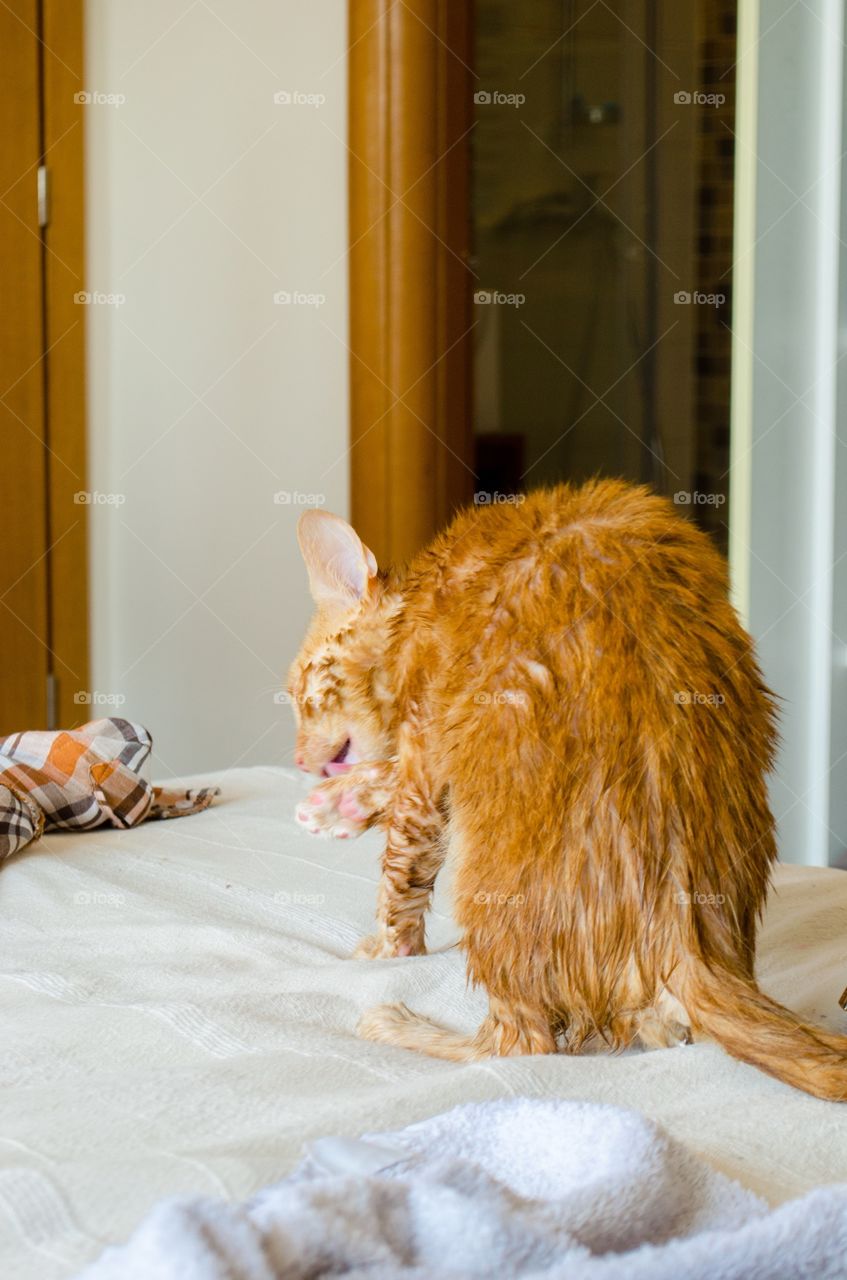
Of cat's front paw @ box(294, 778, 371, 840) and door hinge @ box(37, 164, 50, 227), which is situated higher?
door hinge @ box(37, 164, 50, 227)

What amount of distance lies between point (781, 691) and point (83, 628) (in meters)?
2.04

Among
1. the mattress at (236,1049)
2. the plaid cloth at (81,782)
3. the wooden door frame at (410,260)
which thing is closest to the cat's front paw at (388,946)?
the mattress at (236,1049)

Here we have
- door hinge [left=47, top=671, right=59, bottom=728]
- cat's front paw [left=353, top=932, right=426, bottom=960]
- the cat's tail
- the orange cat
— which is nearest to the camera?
the cat's tail

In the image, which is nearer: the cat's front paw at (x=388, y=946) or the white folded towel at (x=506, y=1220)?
the white folded towel at (x=506, y=1220)

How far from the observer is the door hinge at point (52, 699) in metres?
3.69

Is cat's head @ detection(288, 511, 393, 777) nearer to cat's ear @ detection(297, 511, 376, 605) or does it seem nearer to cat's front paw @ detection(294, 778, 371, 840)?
cat's ear @ detection(297, 511, 376, 605)

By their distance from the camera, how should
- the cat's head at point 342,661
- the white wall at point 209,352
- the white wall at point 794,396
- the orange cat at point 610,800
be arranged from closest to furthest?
the orange cat at point 610,800 → the cat's head at point 342,661 → the white wall at point 794,396 → the white wall at point 209,352

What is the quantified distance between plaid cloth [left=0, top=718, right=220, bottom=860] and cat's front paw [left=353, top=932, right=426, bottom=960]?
2.00ft

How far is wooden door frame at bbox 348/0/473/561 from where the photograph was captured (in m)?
3.26

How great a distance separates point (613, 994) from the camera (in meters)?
1.08

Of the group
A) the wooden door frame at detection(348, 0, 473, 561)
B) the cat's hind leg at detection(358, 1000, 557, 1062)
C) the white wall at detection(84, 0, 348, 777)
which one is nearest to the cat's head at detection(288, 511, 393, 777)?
the cat's hind leg at detection(358, 1000, 557, 1062)

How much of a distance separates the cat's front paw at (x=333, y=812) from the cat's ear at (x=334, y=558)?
0.25 metres

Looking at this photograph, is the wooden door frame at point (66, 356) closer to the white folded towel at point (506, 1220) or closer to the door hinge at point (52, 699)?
the door hinge at point (52, 699)

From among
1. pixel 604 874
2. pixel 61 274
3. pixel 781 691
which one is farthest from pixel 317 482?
pixel 604 874
